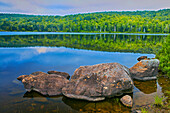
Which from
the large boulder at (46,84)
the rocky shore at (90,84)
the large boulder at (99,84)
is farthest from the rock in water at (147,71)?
the large boulder at (46,84)

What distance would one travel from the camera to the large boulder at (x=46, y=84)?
13.6m

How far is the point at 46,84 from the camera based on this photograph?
13.9 meters

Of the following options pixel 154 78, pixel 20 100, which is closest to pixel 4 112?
pixel 20 100

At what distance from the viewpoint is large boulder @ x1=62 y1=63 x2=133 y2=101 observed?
41.4 ft

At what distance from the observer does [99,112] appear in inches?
419

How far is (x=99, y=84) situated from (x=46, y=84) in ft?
A: 17.1

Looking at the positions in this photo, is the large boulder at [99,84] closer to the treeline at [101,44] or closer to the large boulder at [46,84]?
the large boulder at [46,84]

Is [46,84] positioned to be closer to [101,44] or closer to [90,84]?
[90,84]

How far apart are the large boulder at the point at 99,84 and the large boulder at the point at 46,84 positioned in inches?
30.7

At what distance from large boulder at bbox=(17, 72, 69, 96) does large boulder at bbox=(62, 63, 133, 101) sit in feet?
2.56

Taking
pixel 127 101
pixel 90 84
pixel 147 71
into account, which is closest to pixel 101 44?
pixel 147 71

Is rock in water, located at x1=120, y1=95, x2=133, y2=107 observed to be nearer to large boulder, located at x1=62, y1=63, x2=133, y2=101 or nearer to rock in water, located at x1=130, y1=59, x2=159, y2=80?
large boulder, located at x1=62, y1=63, x2=133, y2=101

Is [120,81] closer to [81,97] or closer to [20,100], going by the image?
[81,97]

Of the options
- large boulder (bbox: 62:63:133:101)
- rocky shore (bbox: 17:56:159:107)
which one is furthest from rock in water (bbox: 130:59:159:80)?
large boulder (bbox: 62:63:133:101)
